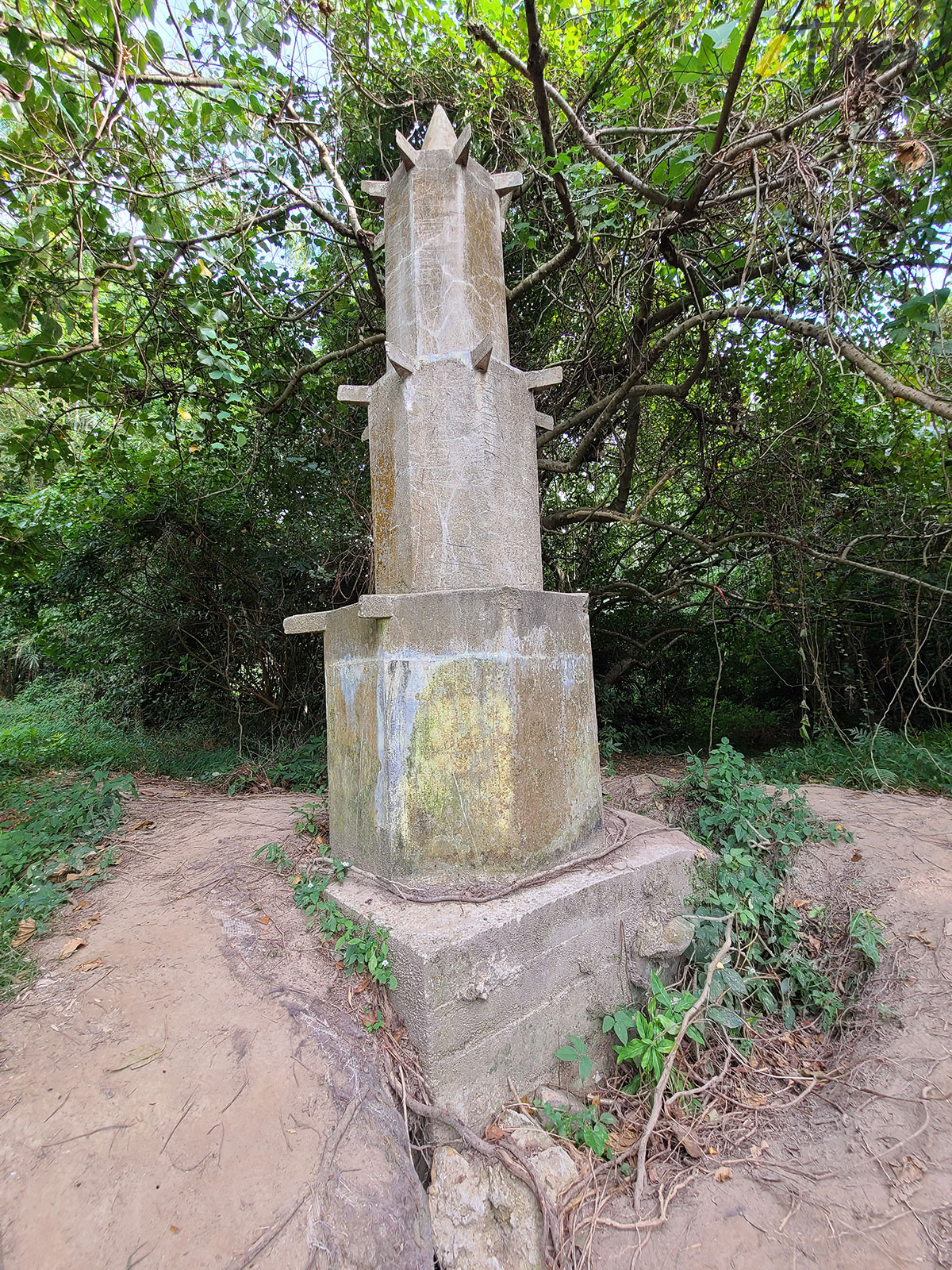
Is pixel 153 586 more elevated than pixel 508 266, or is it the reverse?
pixel 508 266

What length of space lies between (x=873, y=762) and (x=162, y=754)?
20.9 ft

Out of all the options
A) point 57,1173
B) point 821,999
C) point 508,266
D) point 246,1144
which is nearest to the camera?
point 57,1173

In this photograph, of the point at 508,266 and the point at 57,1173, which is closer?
the point at 57,1173

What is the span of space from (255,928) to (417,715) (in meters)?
1.06

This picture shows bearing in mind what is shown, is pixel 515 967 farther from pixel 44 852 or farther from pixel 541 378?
pixel 541 378

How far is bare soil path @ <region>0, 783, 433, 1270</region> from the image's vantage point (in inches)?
53.1

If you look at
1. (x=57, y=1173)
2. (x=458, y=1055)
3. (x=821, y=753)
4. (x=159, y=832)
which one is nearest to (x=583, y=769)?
(x=458, y=1055)

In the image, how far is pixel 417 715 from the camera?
229 centimetres

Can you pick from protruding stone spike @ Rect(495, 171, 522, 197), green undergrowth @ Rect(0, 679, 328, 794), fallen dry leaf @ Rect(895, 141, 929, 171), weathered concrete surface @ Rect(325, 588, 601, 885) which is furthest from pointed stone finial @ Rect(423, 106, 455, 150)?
green undergrowth @ Rect(0, 679, 328, 794)

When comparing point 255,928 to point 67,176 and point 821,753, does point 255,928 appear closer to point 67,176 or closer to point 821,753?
point 67,176

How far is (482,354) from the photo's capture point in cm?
251

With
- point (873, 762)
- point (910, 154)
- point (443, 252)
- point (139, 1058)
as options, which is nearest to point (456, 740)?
point (139, 1058)

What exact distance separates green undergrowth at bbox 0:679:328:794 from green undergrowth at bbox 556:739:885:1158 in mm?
3085

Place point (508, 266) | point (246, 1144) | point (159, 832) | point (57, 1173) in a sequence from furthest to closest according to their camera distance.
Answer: point (508, 266)
point (159, 832)
point (246, 1144)
point (57, 1173)
